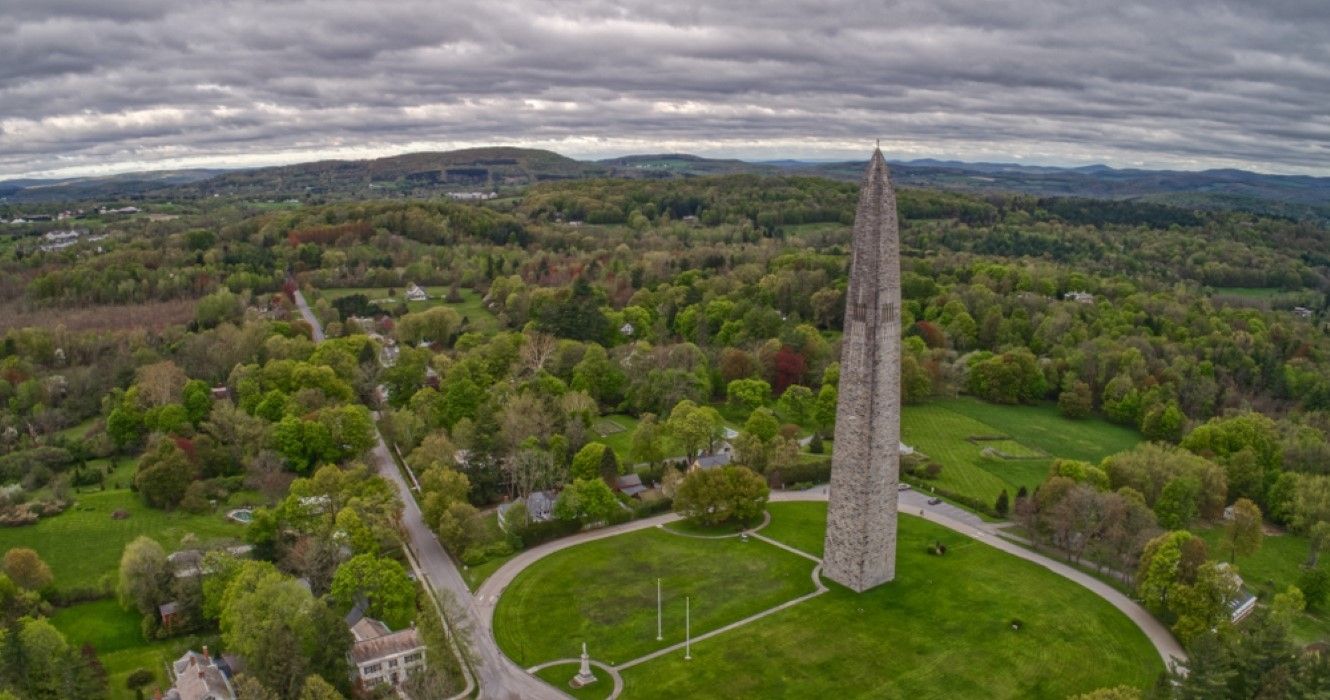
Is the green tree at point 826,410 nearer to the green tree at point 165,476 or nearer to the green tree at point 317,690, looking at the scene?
the green tree at point 165,476

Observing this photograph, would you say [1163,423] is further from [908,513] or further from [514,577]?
[514,577]

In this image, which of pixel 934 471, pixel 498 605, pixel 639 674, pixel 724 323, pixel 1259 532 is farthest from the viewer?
pixel 724 323

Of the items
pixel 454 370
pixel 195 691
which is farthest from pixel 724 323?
pixel 195 691

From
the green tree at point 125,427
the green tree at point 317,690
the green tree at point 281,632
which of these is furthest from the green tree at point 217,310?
the green tree at point 317,690

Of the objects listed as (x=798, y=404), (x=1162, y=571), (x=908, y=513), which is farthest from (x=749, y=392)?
(x=1162, y=571)

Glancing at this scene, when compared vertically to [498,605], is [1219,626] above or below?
above

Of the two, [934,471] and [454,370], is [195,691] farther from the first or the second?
[934,471]
